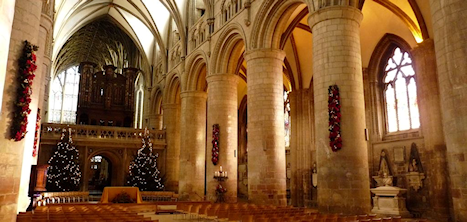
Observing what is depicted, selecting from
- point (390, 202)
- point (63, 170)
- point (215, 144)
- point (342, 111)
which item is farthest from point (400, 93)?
point (63, 170)

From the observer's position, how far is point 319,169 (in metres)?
10.3

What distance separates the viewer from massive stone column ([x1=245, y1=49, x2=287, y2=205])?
525 inches

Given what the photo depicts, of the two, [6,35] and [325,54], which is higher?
[325,54]

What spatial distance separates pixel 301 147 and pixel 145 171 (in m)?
9.25

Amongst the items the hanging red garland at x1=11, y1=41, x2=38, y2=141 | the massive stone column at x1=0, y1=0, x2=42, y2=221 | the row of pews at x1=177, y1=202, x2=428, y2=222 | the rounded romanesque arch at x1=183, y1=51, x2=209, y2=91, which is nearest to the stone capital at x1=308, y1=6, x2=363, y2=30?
the row of pews at x1=177, y1=202, x2=428, y2=222

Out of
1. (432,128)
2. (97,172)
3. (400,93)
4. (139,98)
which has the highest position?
(139,98)

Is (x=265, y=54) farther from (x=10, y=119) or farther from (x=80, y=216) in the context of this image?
(x=10, y=119)

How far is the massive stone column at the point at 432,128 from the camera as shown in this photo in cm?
1294

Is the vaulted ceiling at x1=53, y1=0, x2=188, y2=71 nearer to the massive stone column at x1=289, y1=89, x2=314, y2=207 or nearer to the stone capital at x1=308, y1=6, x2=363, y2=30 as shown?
the massive stone column at x1=289, y1=89, x2=314, y2=207

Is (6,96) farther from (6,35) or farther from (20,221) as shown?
(6,35)

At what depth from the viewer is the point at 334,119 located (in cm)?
1010

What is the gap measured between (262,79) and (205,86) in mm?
7899

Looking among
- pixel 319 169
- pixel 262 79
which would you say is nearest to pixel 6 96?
pixel 319 169

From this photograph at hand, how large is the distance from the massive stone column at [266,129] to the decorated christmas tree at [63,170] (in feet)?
37.0
